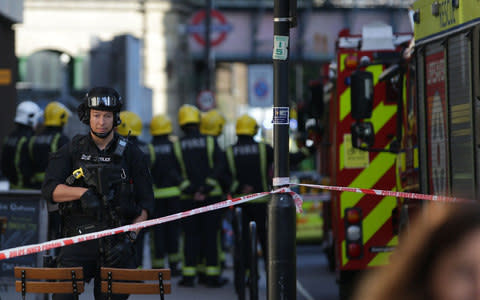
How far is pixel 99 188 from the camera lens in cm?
642

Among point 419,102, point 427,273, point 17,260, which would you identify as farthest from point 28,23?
point 427,273

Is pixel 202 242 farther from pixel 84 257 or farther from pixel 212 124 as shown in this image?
pixel 84 257

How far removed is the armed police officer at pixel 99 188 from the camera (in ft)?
21.2

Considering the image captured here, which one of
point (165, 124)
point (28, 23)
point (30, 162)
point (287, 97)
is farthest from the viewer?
point (28, 23)

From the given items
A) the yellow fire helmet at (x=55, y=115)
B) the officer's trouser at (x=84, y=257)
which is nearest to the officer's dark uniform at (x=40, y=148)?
the yellow fire helmet at (x=55, y=115)

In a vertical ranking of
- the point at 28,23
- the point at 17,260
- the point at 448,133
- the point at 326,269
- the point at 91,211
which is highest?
the point at 28,23

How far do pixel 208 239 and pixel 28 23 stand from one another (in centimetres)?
2009

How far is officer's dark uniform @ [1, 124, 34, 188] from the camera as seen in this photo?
41.0 feet

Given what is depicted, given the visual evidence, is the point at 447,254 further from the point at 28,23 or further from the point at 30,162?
the point at 28,23

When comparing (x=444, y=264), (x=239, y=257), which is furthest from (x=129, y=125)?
(x=444, y=264)

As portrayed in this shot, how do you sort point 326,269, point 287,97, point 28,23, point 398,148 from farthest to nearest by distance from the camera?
point 28,23 < point 326,269 < point 398,148 < point 287,97

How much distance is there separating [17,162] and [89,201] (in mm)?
6413

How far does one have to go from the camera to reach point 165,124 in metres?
13.9

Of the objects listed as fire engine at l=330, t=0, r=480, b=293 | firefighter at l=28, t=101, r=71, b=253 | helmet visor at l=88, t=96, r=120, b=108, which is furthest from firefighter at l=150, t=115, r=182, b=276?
helmet visor at l=88, t=96, r=120, b=108
